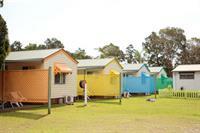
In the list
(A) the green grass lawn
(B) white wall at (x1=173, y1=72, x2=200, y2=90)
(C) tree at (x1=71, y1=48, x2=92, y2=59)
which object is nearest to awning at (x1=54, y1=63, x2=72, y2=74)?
(A) the green grass lawn

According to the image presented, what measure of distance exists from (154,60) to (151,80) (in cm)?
4143

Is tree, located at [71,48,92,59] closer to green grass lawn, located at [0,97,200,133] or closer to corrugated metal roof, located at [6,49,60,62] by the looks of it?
corrugated metal roof, located at [6,49,60,62]

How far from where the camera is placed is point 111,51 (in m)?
80.6

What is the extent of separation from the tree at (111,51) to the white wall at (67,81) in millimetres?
53518

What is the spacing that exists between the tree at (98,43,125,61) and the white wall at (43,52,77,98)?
5352 cm

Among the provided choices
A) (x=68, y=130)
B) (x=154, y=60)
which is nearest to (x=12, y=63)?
(x=68, y=130)

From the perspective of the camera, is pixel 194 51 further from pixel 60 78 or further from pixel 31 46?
pixel 60 78

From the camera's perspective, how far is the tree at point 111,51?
79250mm

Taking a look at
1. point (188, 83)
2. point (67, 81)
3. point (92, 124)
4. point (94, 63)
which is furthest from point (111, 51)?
point (92, 124)

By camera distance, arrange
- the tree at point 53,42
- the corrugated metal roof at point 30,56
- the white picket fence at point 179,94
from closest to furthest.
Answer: the corrugated metal roof at point 30,56 → the white picket fence at point 179,94 → the tree at point 53,42

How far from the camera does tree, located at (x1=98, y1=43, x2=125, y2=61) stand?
79.2 metres

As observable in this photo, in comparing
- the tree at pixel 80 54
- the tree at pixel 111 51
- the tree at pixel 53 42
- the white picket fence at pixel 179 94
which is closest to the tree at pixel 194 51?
the tree at pixel 111 51

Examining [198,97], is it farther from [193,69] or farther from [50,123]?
[50,123]

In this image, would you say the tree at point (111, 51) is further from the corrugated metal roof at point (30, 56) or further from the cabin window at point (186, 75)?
the corrugated metal roof at point (30, 56)
